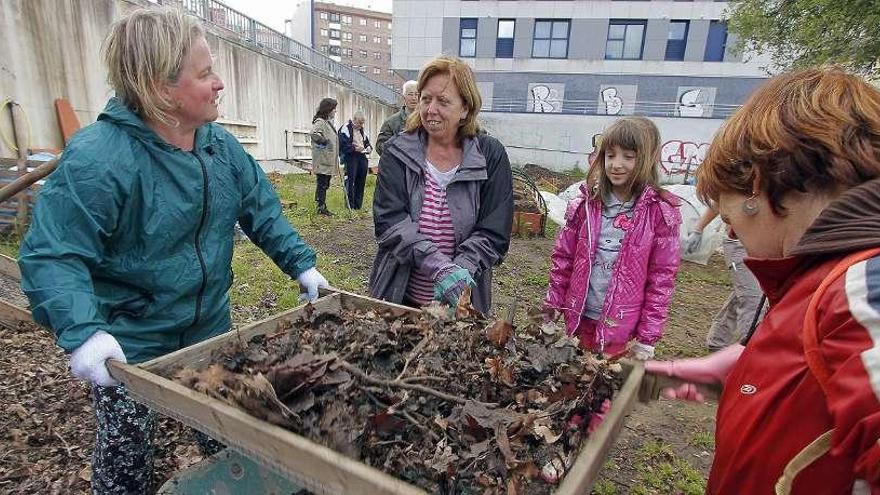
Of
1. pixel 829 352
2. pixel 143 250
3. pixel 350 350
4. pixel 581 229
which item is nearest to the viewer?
pixel 829 352

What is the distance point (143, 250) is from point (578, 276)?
2226 mm

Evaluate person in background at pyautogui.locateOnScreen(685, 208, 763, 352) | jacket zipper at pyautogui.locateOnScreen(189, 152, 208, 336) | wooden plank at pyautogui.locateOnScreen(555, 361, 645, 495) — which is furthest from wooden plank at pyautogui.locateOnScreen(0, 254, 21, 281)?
person in background at pyautogui.locateOnScreen(685, 208, 763, 352)

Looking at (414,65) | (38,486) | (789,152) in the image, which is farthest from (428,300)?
(414,65)

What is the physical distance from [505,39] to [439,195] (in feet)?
97.7

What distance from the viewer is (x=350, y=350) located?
165 centimetres

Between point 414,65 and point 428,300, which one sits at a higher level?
point 414,65

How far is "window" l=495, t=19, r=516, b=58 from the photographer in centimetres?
2927

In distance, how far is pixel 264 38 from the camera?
1728 centimetres

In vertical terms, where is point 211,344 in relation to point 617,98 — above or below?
below

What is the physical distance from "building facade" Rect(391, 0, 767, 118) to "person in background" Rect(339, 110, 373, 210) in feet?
66.2

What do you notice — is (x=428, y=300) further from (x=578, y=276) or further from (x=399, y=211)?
(x=578, y=276)

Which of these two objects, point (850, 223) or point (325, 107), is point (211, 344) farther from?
point (325, 107)

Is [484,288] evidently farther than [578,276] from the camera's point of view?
No

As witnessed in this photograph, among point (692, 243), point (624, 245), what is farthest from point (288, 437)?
point (692, 243)
